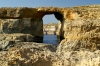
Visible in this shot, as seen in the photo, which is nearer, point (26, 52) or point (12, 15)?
point (26, 52)

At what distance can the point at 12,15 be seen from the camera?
37.3m

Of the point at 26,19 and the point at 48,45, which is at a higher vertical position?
the point at 26,19

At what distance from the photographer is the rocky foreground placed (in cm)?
489

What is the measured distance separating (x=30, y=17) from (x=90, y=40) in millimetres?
25182

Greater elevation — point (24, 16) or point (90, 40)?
point (24, 16)

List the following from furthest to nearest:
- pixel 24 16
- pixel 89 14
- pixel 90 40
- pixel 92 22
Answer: pixel 24 16 < pixel 89 14 < pixel 92 22 < pixel 90 40

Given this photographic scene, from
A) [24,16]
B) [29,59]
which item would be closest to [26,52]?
[29,59]

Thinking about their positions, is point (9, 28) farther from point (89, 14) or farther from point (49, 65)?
point (49, 65)

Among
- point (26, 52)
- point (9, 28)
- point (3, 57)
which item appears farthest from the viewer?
point (9, 28)

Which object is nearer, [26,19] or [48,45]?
[48,45]

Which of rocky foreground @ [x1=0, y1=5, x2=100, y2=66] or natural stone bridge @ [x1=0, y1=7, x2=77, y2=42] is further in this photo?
natural stone bridge @ [x1=0, y1=7, x2=77, y2=42]

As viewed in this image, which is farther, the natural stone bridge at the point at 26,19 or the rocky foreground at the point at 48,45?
the natural stone bridge at the point at 26,19

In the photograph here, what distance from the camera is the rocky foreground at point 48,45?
16.1 feet

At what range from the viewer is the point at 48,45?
6617 mm
